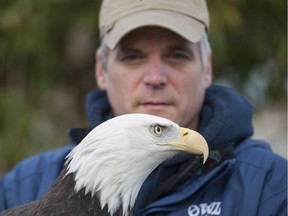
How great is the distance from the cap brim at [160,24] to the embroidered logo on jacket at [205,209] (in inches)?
32.4

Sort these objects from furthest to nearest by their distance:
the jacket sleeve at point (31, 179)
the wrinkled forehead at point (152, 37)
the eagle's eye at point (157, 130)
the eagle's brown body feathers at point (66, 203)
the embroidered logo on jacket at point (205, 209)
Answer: the jacket sleeve at point (31, 179) < the wrinkled forehead at point (152, 37) < the embroidered logo on jacket at point (205, 209) < the eagle's eye at point (157, 130) < the eagle's brown body feathers at point (66, 203)

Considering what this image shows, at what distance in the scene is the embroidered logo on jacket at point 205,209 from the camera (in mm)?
4441

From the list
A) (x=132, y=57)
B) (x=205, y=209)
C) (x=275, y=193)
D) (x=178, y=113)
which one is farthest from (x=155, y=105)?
(x=275, y=193)

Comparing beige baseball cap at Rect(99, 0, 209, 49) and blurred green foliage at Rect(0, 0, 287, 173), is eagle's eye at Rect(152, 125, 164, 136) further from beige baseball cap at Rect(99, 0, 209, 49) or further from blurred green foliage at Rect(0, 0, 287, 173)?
blurred green foliage at Rect(0, 0, 287, 173)

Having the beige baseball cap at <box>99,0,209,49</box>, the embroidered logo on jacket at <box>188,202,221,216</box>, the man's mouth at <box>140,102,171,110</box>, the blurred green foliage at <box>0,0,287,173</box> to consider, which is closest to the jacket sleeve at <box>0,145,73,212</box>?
the man's mouth at <box>140,102,171,110</box>

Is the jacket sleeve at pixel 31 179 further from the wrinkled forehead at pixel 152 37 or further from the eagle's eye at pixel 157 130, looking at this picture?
the eagle's eye at pixel 157 130

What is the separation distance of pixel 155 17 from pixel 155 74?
294 millimetres

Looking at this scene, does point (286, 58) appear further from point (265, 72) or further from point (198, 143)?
point (198, 143)

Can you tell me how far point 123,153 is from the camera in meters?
3.96

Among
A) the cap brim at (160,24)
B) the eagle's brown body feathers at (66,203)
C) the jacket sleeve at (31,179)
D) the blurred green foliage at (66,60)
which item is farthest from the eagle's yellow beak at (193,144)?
the blurred green foliage at (66,60)

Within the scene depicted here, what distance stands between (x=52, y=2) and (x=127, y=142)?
380 cm

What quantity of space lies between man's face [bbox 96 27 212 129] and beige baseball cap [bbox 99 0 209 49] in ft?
0.22

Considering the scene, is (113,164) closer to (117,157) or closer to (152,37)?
(117,157)

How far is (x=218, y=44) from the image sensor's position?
7262 millimetres
